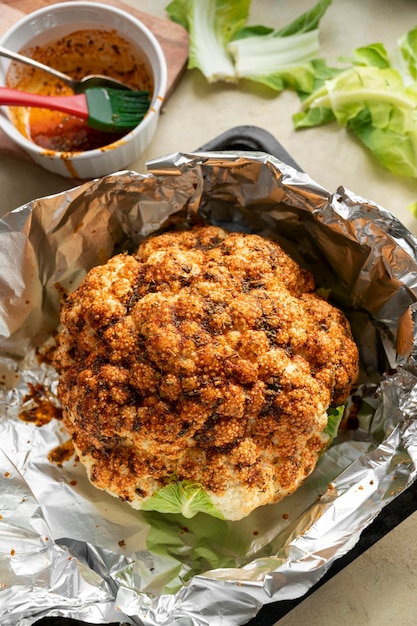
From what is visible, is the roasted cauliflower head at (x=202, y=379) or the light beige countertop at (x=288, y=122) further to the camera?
the light beige countertop at (x=288, y=122)

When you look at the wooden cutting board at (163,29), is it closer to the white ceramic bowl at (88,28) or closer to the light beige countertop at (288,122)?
the light beige countertop at (288,122)

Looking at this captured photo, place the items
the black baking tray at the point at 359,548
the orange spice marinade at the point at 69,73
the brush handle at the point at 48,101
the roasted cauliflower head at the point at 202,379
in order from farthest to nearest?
the orange spice marinade at the point at 69,73
the brush handle at the point at 48,101
the black baking tray at the point at 359,548
the roasted cauliflower head at the point at 202,379

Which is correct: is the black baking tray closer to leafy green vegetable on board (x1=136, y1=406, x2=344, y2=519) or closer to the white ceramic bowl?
leafy green vegetable on board (x1=136, y1=406, x2=344, y2=519)

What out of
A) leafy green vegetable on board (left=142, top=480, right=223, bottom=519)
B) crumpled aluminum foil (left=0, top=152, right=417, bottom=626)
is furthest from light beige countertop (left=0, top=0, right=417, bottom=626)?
leafy green vegetable on board (left=142, top=480, right=223, bottom=519)

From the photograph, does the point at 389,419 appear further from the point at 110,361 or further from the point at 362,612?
the point at 110,361

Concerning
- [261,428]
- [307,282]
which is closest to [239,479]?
[261,428]

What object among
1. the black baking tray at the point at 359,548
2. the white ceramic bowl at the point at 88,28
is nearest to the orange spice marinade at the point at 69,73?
the white ceramic bowl at the point at 88,28

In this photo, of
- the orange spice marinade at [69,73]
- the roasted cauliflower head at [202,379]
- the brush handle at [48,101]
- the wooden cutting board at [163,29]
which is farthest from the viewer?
the wooden cutting board at [163,29]
